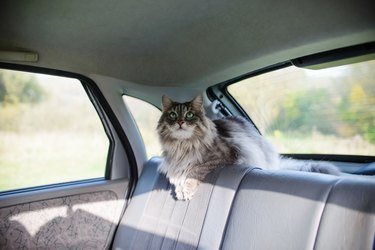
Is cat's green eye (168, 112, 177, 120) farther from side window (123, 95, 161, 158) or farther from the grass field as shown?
the grass field

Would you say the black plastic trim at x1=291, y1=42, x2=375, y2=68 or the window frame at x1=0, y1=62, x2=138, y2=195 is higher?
the black plastic trim at x1=291, y1=42, x2=375, y2=68

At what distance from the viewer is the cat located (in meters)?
2.44

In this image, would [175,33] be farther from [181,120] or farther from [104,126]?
[104,126]

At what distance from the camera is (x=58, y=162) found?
2.91 meters

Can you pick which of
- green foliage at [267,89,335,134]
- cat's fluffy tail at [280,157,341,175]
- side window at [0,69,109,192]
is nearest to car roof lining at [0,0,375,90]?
side window at [0,69,109,192]

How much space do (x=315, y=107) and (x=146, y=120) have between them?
144 centimetres

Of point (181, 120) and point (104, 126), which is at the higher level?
point (181, 120)

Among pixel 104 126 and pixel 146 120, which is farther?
pixel 146 120

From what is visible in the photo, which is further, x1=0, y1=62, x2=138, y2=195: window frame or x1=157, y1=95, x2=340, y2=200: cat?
x1=0, y1=62, x2=138, y2=195: window frame

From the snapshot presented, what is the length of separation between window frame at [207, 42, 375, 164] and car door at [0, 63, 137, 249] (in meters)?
1.01

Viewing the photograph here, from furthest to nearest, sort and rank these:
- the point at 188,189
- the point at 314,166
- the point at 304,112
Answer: the point at 304,112 < the point at 314,166 < the point at 188,189

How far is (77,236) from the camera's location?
2791 millimetres

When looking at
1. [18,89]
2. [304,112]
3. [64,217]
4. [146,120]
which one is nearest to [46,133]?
[18,89]

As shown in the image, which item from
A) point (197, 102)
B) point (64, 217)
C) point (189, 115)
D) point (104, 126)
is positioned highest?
point (197, 102)
